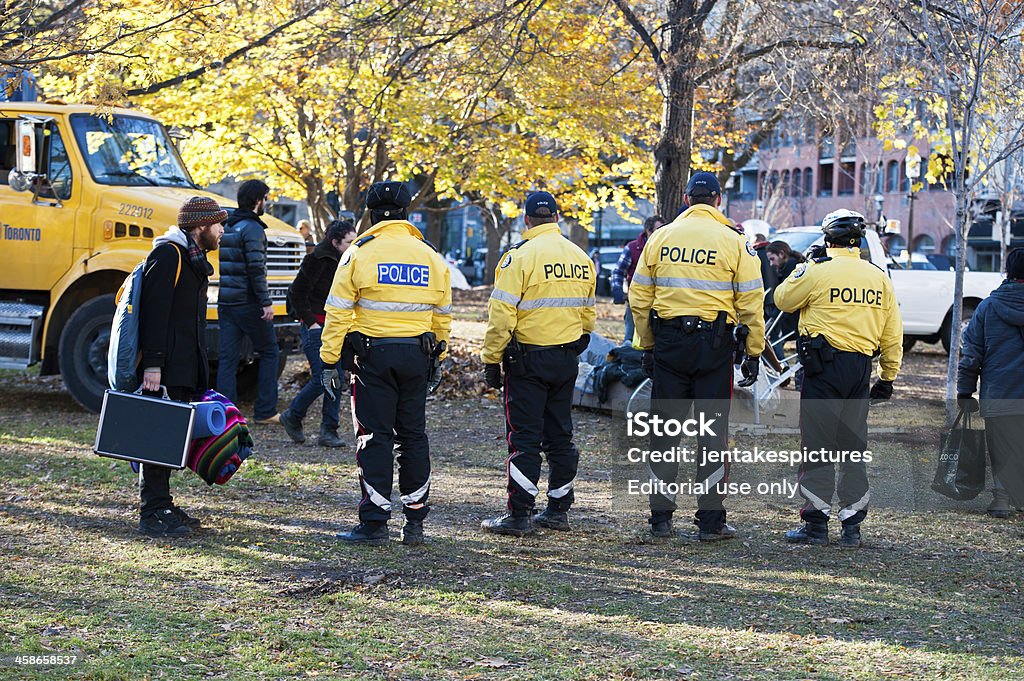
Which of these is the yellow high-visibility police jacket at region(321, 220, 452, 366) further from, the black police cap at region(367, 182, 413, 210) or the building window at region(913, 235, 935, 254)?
the building window at region(913, 235, 935, 254)

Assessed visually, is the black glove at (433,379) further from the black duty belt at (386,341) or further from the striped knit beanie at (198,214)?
the striped knit beanie at (198,214)

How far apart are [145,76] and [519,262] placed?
7634 mm

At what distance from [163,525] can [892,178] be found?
5781cm

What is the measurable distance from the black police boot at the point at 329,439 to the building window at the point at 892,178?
52.8m

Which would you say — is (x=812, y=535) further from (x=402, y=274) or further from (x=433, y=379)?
(x=402, y=274)

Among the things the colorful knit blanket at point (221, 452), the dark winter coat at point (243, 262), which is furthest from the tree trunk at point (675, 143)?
the colorful knit blanket at point (221, 452)

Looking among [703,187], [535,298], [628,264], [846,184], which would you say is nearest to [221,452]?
[535,298]

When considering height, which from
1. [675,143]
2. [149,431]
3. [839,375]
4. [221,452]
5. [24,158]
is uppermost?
[675,143]

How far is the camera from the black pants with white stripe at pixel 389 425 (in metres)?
6.56

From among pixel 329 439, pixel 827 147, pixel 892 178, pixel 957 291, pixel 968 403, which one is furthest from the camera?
pixel 892 178

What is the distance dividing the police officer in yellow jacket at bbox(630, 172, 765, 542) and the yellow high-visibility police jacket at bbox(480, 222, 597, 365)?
0.39m

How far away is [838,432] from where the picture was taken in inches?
275

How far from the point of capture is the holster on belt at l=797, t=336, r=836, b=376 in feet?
23.0

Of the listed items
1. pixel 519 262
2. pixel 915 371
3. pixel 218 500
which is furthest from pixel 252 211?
pixel 915 371
